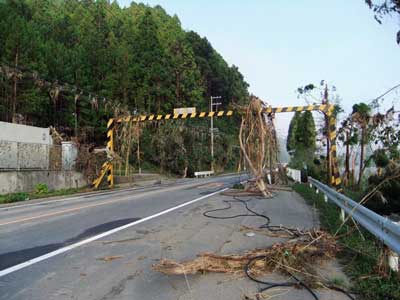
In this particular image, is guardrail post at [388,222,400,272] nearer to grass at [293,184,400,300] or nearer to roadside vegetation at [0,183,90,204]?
grass at [293,184,400,300]

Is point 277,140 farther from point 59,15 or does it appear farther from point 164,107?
point 59,15

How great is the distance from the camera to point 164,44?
62.4 m

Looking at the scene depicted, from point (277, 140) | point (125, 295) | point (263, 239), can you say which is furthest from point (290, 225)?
point (277, 140)

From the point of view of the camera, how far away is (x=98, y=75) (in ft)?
145

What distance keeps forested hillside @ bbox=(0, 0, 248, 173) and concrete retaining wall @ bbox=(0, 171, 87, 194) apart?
6.32 metres

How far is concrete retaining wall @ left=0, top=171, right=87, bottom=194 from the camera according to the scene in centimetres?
1902

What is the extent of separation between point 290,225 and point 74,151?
18.2m

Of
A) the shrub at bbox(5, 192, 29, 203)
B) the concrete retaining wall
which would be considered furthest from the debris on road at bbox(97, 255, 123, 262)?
the concrete retaining wall

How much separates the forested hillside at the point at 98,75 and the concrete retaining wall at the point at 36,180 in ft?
20.7

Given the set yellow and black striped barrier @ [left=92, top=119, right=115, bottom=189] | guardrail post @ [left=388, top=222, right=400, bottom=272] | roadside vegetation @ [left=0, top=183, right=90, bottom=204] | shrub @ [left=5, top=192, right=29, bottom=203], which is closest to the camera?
guardrail post @ [left=388, top=222, right=400, bottom=272]

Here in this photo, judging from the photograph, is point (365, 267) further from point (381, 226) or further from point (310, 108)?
point (310, 108)

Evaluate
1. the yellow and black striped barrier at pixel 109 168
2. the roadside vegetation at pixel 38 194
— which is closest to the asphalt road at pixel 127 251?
the roadside vegetation at pixel 38 194

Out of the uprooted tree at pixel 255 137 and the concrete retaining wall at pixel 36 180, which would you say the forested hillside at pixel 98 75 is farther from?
the concrete retaining wall at pixel 36 180

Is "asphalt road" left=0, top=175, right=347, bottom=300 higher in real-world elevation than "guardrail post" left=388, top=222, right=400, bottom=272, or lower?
lower
